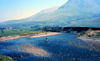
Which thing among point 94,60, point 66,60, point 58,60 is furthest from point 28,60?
point 94,60

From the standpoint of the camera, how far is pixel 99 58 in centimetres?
1827

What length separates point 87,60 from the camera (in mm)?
17516

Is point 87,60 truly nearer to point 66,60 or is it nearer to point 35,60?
point 66,60

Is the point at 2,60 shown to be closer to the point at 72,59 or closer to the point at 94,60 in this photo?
the point at 72,59

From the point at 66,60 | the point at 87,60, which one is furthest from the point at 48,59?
the point at 87,60

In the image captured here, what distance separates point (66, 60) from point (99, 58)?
5.93m

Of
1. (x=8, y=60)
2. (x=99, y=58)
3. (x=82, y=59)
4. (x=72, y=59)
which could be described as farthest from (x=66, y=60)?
(x=8, y=60)

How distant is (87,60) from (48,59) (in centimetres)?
664

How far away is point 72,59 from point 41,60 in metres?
5.39

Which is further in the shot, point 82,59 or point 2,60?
point 82,59

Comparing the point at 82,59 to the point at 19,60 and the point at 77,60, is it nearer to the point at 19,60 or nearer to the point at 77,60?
the point at 77,60

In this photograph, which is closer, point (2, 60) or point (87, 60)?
point (2, 60)

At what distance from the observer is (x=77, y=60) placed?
17.6 m

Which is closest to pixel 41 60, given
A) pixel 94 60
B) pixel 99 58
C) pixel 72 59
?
pixel 72 59
